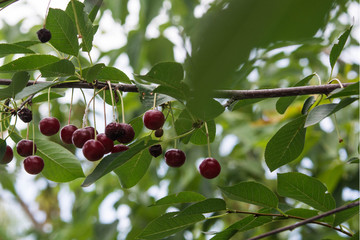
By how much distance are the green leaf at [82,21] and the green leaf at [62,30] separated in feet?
0.12

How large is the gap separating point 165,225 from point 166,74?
513mm

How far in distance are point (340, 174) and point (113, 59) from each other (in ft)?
6.53

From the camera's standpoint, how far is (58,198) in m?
5.82

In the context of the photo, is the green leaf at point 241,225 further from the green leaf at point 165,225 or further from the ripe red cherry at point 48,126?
the ripe red cherry at point 48,126

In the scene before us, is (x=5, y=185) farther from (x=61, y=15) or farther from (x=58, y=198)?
(x=61, y=15)

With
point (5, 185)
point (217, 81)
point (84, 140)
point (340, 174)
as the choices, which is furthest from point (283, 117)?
point (217, 81)

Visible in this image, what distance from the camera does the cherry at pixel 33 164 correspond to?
1542 mm

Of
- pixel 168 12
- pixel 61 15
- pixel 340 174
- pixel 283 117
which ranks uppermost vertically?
pixel 168 12

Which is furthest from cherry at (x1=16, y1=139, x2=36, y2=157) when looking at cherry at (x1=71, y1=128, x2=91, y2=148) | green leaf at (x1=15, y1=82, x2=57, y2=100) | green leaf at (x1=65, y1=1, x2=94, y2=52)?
green leaf at (x1=65, y1=1, x2=94, y2=52)

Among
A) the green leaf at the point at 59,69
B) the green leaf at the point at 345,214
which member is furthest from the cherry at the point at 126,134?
the green leaf at the point at 345,214

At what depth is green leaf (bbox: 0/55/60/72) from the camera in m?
1.36

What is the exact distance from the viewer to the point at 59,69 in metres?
1.33

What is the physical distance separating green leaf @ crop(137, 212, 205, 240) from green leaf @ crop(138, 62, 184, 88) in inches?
17.6

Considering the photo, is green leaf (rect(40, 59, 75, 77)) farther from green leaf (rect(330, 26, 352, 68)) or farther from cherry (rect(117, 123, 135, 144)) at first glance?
green leaf (rect(330, 26, 352, 68))
